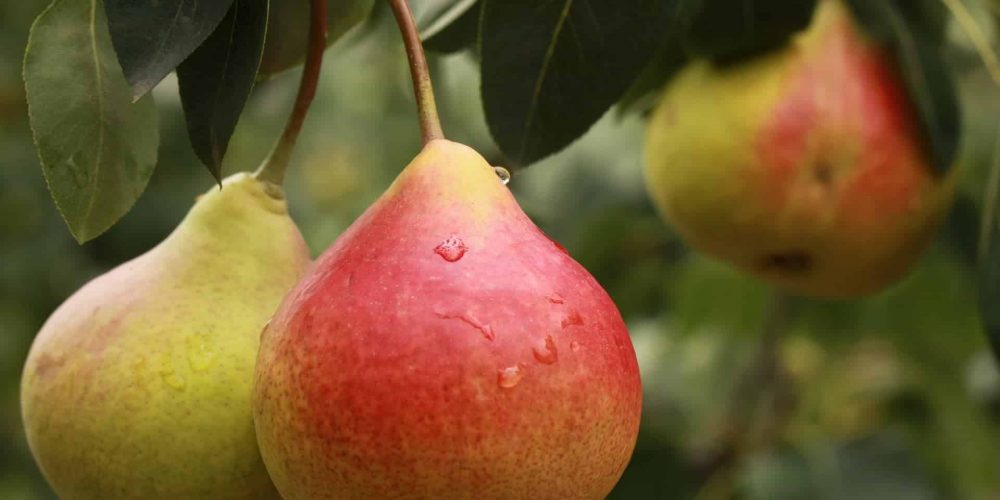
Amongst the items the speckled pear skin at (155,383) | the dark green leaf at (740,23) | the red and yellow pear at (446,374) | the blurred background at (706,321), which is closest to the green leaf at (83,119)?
the speckled pear skin at (155,383)

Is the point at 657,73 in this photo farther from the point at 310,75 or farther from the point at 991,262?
the point at 310,75

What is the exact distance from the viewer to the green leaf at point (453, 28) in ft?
5.60

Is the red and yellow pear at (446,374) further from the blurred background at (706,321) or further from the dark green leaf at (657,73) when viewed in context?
the blurred background at (706,321)

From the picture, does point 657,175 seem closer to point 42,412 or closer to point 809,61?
point 809,61

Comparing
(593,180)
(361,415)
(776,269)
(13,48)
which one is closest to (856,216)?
(776,269)

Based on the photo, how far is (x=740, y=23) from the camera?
1762 mm

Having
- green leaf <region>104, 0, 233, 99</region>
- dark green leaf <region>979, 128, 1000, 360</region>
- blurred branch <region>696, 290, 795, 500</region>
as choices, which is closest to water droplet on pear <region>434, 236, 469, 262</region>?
green leaf <region>104, 0, 233, 99</region>

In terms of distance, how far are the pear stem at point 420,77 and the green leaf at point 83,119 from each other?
26cm

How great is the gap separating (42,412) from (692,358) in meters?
2.23

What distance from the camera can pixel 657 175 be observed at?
1.93 metres

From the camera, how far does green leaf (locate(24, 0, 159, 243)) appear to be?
117 cm

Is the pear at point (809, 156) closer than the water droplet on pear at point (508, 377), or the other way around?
the water droplet on pear at point (508, 377)

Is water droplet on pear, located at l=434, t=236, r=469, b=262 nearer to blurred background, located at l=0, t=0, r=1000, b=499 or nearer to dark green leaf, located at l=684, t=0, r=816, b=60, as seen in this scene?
dark green leaf, located at l=684, t=0, r=816, b=60

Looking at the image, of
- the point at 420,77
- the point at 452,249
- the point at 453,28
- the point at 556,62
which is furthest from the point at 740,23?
the point at 452,249
